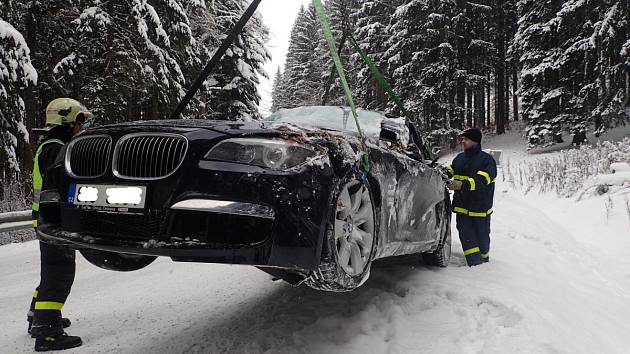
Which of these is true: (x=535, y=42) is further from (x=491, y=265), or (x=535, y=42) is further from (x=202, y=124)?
(x=202, y=124)

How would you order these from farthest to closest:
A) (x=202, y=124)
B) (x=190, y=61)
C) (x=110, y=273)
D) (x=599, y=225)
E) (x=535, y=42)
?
(x=535, y=42)
(x=190, y=61)
(x=599, y=225)
(x=110, y=273)
(x=202, y=124)

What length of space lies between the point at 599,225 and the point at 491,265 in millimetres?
4339

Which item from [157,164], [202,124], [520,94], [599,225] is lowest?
[599,225]

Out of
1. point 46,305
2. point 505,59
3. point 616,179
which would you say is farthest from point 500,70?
point 46,305

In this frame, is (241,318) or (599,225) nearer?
(241,318)

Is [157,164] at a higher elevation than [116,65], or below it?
below

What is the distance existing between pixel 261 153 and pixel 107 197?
81 centimetres

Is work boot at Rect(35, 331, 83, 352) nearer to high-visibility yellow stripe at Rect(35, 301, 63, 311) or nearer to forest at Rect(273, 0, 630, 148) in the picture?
high-visibility yellow stripe at Rect(35, 301, 63, 311)

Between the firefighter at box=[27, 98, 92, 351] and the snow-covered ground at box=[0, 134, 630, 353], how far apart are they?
190 mm

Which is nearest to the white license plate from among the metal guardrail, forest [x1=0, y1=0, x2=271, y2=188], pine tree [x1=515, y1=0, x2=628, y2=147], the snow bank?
the metal guardrail

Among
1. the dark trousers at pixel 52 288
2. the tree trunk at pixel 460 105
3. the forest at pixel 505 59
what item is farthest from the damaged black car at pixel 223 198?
the tree trunk at pixel 460 105

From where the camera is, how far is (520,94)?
2197cm

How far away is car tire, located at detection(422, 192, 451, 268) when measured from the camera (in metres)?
4.43

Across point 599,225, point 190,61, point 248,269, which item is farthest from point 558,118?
point 248,269
